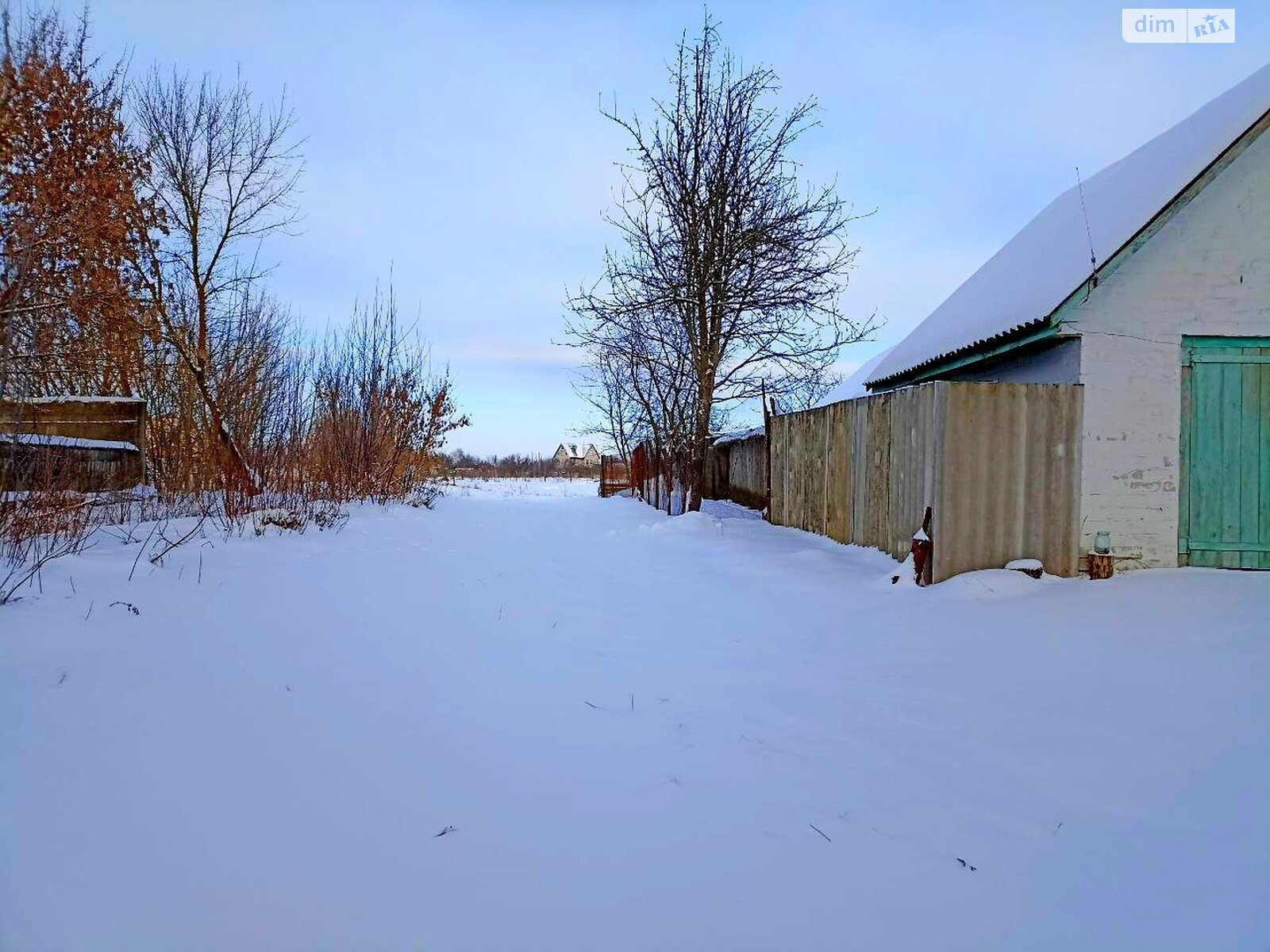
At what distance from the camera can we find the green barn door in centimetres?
628

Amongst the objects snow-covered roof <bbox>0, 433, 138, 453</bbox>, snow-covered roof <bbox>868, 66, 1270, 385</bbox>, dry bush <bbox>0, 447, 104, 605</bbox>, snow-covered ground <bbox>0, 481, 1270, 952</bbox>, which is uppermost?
snow-covered roof <bbox>868, 66, 1270, 385</bbox>

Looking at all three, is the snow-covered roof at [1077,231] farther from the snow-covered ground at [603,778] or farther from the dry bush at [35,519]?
the dry bush at [35,519]

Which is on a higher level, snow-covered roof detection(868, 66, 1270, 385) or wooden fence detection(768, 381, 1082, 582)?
snow-covered roof detection(868, 66, 1270, 385)

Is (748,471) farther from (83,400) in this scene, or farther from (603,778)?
(603,778)

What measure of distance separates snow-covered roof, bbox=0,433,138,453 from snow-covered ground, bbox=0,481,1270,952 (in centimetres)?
139

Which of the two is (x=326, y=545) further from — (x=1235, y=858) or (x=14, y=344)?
(x=1235, y=858)

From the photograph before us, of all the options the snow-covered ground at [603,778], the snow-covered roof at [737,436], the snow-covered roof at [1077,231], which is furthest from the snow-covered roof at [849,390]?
the snow-covered ground at [603,778]

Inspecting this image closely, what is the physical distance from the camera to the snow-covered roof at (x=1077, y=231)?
6113 mm

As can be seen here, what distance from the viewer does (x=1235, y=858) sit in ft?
6.59

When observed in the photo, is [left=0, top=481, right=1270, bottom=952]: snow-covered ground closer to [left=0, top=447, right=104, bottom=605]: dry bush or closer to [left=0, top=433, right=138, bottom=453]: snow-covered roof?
[left=0, top=447, right=104, bottom=605]: dry bush

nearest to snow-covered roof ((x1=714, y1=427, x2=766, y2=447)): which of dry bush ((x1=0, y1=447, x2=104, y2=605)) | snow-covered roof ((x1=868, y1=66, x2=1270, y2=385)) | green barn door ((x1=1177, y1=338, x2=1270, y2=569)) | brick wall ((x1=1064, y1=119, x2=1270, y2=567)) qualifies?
snow-covered roof ((x1=868, y1=66, x2=1270, y2=385))

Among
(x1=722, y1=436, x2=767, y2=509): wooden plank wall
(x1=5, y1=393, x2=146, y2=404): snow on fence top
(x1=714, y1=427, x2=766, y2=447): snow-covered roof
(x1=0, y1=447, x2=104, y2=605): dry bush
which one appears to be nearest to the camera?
(x1=0, y1=447, x2=104, y2=605): dry bush

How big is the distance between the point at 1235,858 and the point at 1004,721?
38.9 inches

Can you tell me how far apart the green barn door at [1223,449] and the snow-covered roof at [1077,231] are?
51.8 inches
